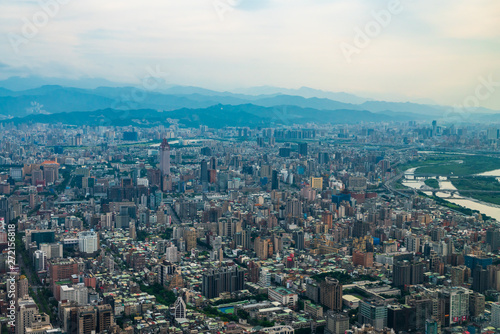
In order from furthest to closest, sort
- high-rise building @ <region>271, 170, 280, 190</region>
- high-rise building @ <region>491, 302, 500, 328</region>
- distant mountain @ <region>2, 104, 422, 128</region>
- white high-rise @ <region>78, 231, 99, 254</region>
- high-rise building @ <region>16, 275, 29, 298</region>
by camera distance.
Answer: distant mountain @ <region>2, 104, 422, 128</region>, high-rise building @ <region>271, 170, 280, 190</region>, white high-rise @ <region>78, 231, 99, 254</region>, high-rise building @ <region>16, 275, 29, 298</region>, high-rise building @ <region>491, 302, 500, 328</region>

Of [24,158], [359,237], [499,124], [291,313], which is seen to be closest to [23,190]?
[24,158]

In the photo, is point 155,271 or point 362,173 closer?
point 155,271

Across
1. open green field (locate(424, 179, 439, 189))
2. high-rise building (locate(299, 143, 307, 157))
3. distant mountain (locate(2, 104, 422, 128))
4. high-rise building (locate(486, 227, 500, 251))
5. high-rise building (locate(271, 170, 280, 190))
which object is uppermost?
distant mountain (locate(2, 104, 422, 128))

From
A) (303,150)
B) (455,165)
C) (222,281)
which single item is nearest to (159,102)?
(303,150)

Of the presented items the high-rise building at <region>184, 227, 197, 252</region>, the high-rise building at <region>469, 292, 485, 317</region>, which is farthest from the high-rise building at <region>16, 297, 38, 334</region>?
the high-rise building at <region>469, 292, 485, 317</region>

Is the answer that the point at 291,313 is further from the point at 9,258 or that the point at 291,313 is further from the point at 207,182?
the point at 207,182

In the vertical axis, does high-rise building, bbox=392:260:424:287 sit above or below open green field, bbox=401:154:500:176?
below

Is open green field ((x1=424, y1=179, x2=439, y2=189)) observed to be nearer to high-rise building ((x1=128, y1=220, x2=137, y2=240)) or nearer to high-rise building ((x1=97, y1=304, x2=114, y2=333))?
high-rise building ((x1=128, y1=220, x2=137, y2=240))

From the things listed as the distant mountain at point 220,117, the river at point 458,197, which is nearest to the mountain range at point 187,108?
the distant mountain at point 220,117
